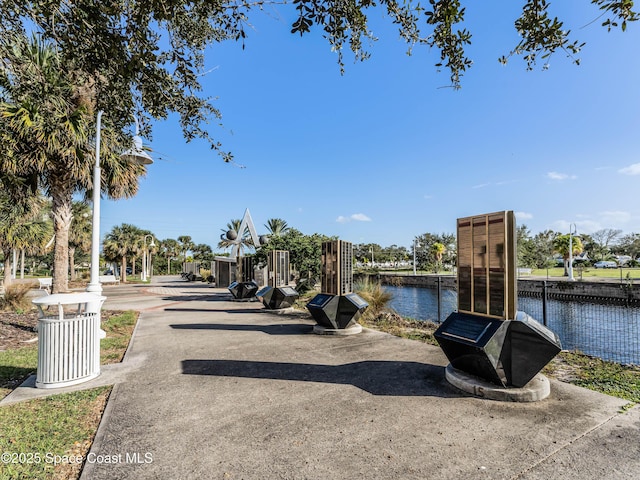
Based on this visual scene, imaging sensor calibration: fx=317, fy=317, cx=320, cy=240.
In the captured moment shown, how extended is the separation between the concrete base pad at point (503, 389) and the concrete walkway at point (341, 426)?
0.34 feet

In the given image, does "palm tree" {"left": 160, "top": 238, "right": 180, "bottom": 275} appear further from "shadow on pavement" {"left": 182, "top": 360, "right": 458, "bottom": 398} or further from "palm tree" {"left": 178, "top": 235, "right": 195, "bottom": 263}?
"shadow on pavement" {"left": 182, "top": 360, "right": 458, "bottom": 398}

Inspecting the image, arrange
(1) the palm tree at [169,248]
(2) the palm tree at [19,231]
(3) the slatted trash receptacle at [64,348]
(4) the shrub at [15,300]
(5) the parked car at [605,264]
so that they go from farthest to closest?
(1) the palm tree at [169,248] → (5) the parked car at [605,264] → (2) the palm tree at [19,231] → (4) the shrub at [15,300] → (3) the slatted trash receptacle at [64,348]

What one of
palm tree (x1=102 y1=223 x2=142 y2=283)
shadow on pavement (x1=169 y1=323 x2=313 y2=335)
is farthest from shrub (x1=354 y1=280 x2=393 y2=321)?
palm tree (x1=102 y1=223 x2=142 y2=283)

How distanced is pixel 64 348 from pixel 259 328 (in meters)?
4.67

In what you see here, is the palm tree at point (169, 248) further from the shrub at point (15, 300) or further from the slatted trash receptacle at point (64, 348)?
the slatted trash receptacle at point (64, 348)

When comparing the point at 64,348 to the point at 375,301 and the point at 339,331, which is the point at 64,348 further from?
the point at 375,301

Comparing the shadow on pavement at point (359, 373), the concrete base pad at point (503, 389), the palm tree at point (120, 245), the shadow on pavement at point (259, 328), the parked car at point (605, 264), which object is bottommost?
the shadow on pavement at point (259, 328)

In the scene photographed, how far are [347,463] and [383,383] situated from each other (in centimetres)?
194

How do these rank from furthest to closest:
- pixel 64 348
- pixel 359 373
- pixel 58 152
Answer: pixel 58 152, pixel 359 373, pixel 64 348

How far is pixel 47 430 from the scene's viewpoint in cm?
333

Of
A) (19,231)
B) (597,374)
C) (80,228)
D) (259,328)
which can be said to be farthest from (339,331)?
(80,228)

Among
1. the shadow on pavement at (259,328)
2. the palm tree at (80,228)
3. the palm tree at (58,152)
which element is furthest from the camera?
the palm tree at (80,228)

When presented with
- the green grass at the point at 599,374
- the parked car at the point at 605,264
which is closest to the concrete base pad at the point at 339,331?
the green grass at the point at 599,374

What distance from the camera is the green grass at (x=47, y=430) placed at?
2.71m
